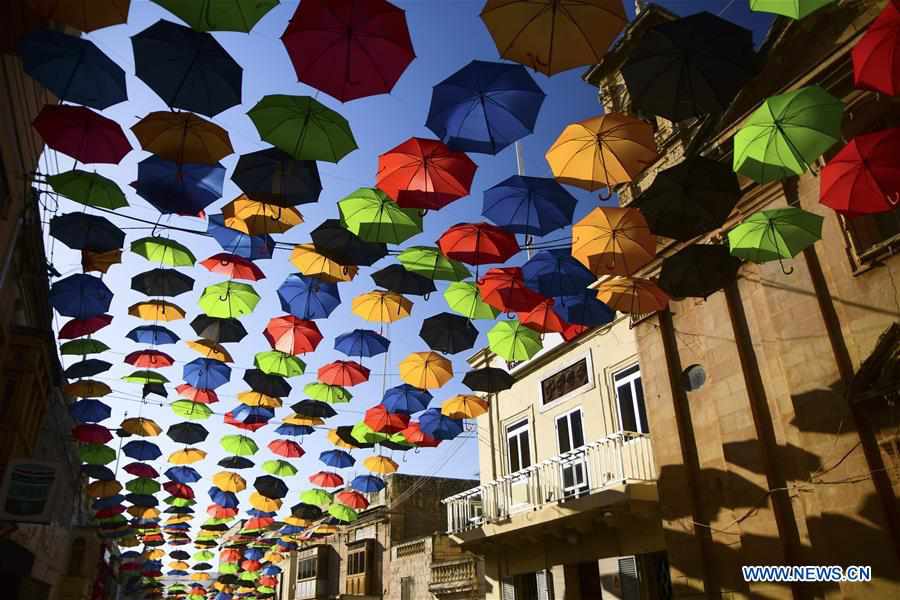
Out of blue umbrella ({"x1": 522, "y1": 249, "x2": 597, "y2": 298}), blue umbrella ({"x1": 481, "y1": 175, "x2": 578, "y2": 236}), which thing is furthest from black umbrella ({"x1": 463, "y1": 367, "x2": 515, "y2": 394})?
blue umbrella ({"x1": 481, "y1": 175, "x2": 578, "y2": 236})

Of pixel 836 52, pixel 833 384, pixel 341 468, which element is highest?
pixel 836 52

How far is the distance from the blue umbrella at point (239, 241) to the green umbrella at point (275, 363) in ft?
12.5

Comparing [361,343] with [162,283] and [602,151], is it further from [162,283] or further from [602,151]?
[602,151]

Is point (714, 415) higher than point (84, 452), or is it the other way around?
point (84, 452)

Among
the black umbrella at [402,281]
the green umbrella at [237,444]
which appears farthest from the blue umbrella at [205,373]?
the black umbrella at [402,281]

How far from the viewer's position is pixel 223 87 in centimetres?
689

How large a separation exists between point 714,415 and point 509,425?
823cm

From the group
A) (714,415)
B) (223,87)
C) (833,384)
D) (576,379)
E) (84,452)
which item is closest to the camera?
(223,87)

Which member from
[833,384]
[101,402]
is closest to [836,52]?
[833,384]

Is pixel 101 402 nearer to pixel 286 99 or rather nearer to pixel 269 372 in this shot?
pixel 269 372

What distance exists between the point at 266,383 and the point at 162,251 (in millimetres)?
4572

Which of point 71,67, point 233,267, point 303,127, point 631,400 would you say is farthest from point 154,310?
point 631,400

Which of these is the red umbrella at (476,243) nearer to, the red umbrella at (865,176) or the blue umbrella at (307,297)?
the blue umbrella at (307,297)

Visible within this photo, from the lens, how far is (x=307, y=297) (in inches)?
465
